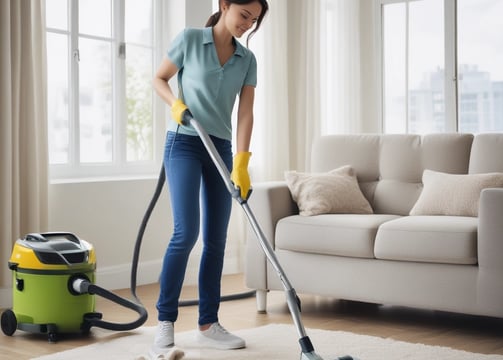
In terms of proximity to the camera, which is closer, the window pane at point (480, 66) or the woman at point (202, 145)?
the woman at point (202, 145)

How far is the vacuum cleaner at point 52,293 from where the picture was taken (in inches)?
123

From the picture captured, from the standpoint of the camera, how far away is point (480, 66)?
583 centimetres

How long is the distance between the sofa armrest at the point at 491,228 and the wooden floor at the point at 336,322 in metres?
0.33

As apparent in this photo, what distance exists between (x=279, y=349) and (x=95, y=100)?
7.24 ft

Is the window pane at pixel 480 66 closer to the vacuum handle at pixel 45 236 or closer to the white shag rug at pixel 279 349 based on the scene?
the white shag rug at pixel 279 349

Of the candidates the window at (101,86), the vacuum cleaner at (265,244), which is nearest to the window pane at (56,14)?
the window at (101,86)

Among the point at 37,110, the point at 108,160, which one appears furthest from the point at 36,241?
the point at 108,160

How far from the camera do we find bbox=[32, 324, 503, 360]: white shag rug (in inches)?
109

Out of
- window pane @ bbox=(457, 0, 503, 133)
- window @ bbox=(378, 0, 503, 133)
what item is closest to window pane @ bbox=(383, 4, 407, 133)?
window @ bbox=(378, 0, 503, 133)

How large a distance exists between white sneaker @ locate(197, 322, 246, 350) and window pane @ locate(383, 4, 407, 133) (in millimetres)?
3669

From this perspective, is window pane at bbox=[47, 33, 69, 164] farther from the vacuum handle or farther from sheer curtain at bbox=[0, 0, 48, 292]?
the vacuum handle

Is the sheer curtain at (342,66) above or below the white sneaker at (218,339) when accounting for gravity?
above

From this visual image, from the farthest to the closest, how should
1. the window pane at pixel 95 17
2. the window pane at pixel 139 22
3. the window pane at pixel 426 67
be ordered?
the window pane at pixel 426 67
the window pane at pixel 139 22
the window pane at pixel 95 17

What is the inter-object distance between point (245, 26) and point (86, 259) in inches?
46.8
